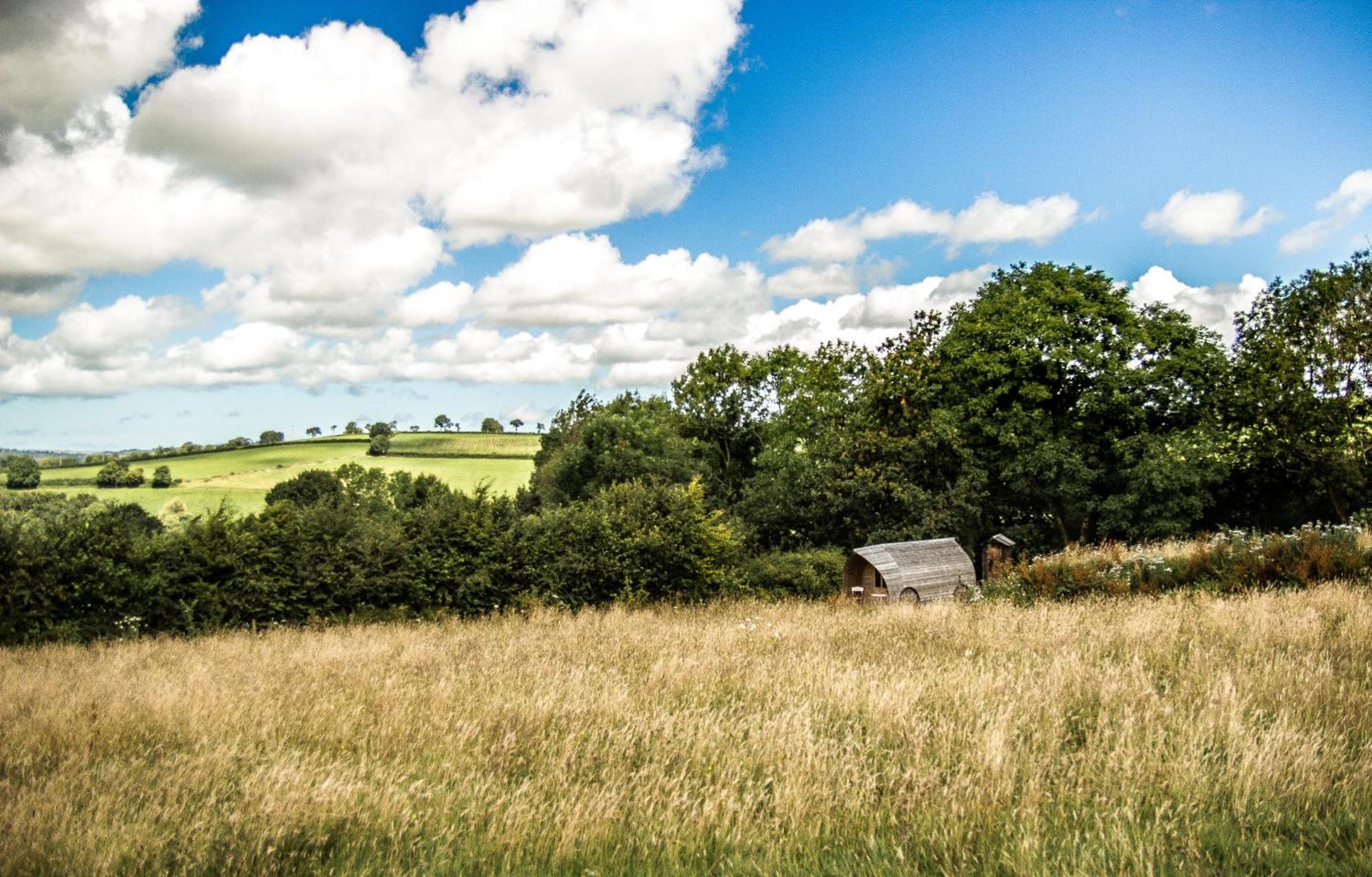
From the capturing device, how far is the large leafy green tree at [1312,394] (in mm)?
28578

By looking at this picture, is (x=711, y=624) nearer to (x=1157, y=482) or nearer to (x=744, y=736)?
(x=744, y=736)

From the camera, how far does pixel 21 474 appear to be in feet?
170

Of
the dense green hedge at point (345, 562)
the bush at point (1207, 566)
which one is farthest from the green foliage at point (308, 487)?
the bush at point (1207, 566)

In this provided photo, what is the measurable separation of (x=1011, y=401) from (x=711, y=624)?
80.3ft

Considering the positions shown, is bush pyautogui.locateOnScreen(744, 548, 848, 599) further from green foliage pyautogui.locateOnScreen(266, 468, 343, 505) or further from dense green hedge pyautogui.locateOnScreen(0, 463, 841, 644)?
green foliage pyautogui.locateOnScreen(266, 468, 343, 505)

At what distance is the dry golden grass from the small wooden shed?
1089 cm

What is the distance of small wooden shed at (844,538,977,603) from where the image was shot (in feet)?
64.5

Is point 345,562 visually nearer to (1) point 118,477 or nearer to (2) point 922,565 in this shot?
(2) point 922,565

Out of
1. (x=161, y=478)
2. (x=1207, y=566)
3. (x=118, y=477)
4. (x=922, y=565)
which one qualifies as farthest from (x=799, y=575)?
(x=118, y=477)

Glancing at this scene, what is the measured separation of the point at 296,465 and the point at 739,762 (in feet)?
232

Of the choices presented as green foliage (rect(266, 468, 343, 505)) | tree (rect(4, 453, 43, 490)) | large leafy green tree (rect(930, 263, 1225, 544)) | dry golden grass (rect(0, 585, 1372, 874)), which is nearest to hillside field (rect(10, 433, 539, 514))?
tree (rect(4, 453, 43, 490))

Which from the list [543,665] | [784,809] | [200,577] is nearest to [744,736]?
[784,809]

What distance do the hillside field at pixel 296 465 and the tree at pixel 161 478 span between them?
20.4 inches

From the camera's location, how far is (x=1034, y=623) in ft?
32.6
